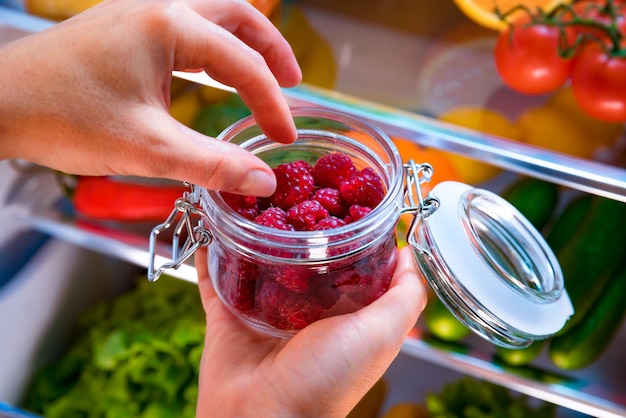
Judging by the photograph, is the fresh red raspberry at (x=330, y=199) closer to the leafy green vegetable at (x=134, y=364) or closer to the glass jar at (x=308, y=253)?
the glass jar at (x=308, y=253)

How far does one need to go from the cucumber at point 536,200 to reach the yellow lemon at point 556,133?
0.22 ft

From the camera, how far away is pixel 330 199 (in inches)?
24.9

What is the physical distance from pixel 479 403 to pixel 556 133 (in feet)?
1.60

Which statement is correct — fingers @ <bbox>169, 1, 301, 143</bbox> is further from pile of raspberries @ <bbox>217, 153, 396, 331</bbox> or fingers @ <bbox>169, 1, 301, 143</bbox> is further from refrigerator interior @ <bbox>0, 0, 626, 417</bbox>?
refrigerator interior @ <bbox>0, 0, 626, 417</bbox>

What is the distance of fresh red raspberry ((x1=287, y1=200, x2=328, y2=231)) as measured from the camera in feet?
1.96

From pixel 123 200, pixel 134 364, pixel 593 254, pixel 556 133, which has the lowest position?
pixel 134 364

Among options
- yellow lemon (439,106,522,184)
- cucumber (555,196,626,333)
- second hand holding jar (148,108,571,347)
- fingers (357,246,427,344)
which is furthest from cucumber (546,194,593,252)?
fingers (357,246,427,344)

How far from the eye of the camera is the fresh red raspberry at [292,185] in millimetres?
635

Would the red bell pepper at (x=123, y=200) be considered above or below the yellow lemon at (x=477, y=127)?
below

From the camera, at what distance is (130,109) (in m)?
0.54

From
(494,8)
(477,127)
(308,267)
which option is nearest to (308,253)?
(308,267)

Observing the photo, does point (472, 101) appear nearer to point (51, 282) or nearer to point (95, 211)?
point (95, 211)

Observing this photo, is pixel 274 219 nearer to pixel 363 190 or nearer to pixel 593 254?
pixel 363 190

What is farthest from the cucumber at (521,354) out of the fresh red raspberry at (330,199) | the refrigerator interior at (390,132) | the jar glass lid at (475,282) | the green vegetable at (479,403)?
the fresh red raspberry at (330,199)
